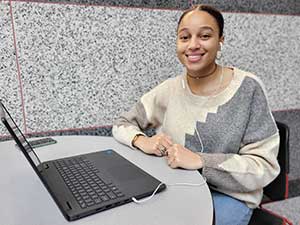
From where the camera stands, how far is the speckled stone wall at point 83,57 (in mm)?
1060

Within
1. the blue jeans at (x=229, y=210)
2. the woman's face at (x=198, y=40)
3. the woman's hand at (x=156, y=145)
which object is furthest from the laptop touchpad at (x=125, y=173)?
the woman's face at (x=198, y=40)

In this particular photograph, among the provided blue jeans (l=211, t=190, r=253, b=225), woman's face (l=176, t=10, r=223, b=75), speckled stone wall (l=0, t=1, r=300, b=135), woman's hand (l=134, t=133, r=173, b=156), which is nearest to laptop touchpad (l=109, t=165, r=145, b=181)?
woman's hand (l=134, t=133, r=173, b=156)

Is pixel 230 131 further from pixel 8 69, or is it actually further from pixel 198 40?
pixel 8 69

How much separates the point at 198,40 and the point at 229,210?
0.51m

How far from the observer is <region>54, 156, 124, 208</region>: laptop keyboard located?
0.56 meters

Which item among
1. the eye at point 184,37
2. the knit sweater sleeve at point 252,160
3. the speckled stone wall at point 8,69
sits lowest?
the knit sweater sleeve at point 252,160

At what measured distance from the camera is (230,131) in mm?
838

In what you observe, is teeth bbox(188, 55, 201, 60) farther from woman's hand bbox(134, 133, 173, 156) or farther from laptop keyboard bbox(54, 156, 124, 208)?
laptop keyboard bbox(54, 156, 124, 208)

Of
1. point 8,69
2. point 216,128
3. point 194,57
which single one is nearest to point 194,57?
point 194,57

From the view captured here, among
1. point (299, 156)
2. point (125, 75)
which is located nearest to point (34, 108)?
point (125, 75)

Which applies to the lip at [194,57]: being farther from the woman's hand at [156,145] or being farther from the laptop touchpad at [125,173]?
the laptop touchpad at [125,173]

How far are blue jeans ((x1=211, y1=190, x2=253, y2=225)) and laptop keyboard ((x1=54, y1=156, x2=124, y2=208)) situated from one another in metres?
0.33

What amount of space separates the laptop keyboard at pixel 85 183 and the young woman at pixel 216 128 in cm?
19

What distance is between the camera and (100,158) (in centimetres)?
79
